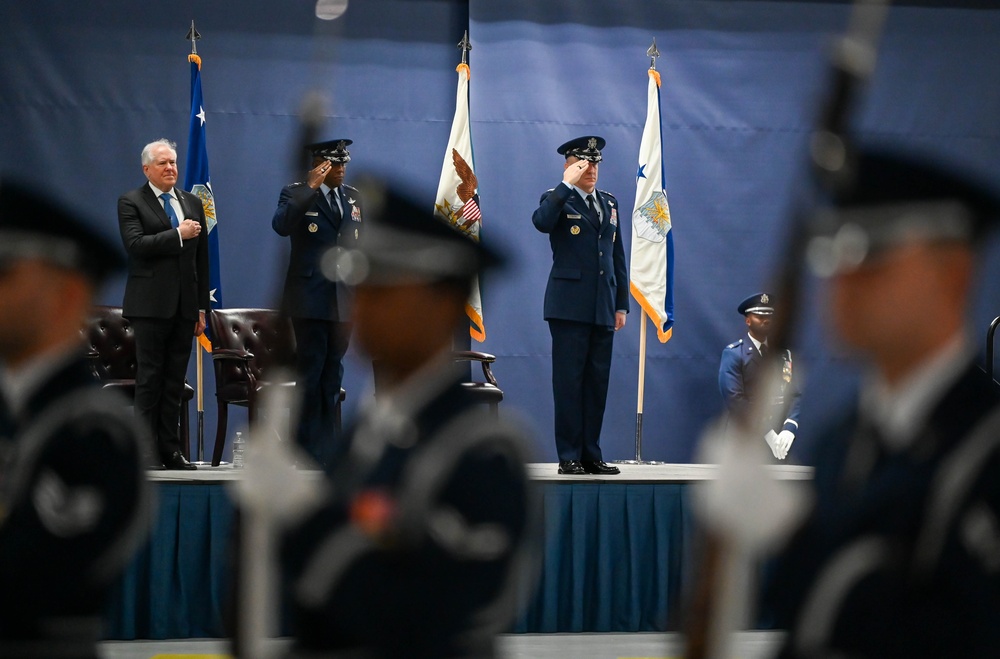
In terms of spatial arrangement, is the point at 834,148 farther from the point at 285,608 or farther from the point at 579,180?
the point at 579,180

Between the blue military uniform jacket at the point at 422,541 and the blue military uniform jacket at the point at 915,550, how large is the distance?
34 centimetres

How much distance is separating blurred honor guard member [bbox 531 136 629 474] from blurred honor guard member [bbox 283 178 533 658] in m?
3.52

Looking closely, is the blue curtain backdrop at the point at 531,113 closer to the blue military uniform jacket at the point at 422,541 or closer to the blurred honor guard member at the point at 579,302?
the blurred honor guard member at the point at 579,302

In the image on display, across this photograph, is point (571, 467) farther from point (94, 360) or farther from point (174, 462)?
point (94, 360)

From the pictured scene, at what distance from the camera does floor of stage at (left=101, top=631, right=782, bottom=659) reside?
12.7ft

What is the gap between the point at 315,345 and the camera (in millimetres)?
4910

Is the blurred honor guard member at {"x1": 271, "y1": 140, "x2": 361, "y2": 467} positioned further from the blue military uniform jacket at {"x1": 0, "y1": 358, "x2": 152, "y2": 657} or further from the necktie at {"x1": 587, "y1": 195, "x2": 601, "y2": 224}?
the blue military uniform jacket at {"x1": 0, "y1": 358, "x2": 152, "y2": 657}

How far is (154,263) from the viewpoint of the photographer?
4.75 m

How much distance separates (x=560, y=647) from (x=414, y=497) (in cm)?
307

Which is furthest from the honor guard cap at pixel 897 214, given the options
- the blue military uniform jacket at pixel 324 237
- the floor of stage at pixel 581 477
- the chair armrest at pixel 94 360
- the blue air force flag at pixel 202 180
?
the blue air force flag at pixel 202 180

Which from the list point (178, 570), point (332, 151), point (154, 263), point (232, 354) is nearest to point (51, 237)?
point (178, 570)

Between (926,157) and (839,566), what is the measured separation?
17.0 inches

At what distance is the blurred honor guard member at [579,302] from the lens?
4.92m

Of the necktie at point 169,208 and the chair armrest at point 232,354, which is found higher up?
the necktie at point 169,208
